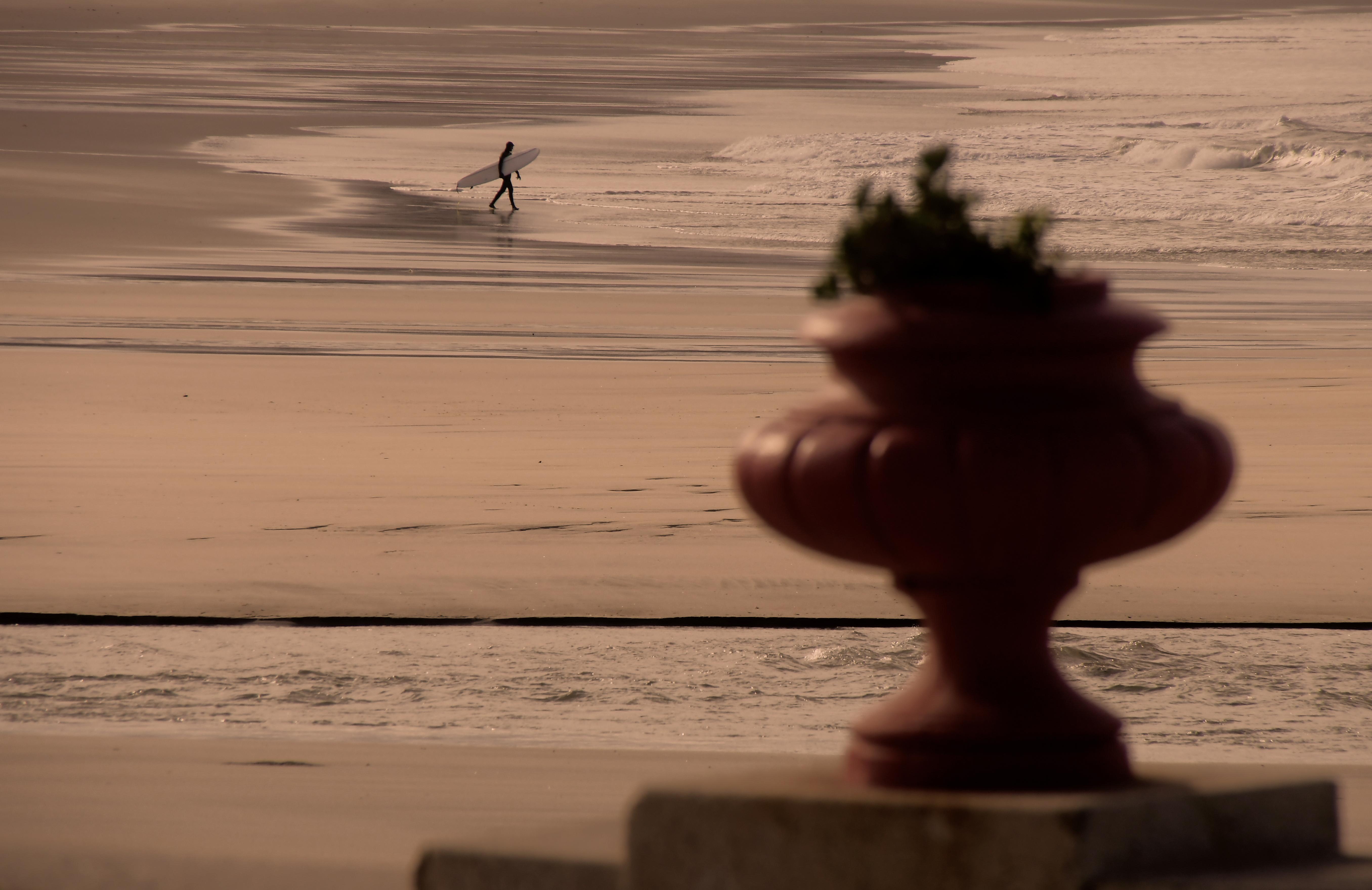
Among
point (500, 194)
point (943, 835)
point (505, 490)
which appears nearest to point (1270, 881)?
point (943, 835)

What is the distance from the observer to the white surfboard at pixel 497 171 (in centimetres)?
2933

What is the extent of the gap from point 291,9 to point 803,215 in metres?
82.5

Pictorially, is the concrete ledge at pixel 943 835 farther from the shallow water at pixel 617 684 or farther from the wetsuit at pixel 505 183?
the wetsuit at pixel 505 183

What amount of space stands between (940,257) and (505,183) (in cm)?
2615

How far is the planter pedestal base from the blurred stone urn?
0.12 m

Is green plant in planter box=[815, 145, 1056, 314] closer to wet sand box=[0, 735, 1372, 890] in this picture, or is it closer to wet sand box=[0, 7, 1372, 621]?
wet sand box=[0, 735, 1372, 890]

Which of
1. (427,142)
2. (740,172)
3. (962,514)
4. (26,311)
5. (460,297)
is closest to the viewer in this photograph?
(962,514)

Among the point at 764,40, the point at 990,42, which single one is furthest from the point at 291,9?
the point at 990,42

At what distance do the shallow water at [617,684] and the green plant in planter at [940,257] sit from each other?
8.13 ft

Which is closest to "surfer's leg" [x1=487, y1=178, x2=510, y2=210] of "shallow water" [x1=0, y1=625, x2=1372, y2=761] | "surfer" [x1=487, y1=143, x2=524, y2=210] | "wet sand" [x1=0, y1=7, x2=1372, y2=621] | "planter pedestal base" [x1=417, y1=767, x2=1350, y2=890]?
"surfer" [x1=487, y1=143, x2=524, y2=210]

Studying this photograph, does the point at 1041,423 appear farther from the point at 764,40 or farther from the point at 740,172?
the point at 764,40

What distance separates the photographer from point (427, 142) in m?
41.2

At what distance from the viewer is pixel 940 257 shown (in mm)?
3682

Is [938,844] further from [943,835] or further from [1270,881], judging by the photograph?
[1270,881]
